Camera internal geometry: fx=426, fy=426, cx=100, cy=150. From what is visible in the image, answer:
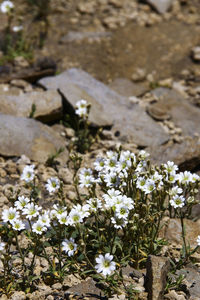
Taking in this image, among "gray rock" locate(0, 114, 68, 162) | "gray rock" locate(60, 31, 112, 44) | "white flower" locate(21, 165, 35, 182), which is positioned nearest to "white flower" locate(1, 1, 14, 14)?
"gray rock" locate(60, 31, 112, 44)

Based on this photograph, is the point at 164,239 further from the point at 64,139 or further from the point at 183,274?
the point at 64,139

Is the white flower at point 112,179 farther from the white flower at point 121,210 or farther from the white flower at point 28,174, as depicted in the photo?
the white flower at point 28,174

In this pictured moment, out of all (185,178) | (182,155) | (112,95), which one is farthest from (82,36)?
(185,178)

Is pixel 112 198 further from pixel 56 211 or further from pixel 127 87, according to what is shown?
pixel 127 87

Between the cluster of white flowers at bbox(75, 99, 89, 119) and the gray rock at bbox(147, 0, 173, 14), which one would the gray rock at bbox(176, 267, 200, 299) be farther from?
the gray rock at bbox(147, 0, 173, 14)

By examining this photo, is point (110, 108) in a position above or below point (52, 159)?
above
